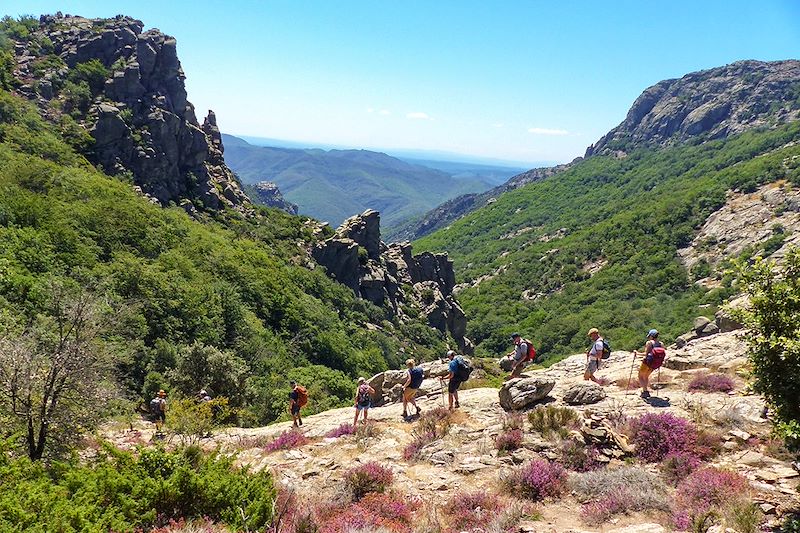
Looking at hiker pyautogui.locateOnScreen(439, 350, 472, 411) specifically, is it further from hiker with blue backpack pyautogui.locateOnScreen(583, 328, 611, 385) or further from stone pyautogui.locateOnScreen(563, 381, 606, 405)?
hiker with blue backpack pyautogui.locateOnScreen(583, 328, 611, 385)

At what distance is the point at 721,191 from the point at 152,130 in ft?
348

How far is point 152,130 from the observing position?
5741cm

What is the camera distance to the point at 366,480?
396 inches

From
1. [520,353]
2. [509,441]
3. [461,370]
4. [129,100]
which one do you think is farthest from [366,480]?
[129,100]

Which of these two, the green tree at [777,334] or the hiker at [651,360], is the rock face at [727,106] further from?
the green tree at [777,334]

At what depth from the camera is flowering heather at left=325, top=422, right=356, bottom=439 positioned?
14250 millimetres

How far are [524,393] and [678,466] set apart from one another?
5.04 meters

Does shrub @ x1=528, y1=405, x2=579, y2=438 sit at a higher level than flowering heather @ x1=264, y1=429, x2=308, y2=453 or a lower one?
higher

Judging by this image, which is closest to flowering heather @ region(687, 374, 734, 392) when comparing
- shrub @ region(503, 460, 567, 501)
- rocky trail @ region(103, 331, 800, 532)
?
rocky trail @ region(103, 331, 800, 532)

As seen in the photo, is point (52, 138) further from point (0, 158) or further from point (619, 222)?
point (619, 222)

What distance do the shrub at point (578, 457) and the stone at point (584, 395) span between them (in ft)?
9.76

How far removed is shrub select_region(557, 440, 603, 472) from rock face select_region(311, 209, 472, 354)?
2054 inches

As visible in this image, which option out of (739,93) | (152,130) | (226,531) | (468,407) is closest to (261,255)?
(152,130)

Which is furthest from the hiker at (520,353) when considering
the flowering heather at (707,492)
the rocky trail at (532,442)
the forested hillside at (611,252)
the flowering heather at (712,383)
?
the forested hillside at (611,252)
